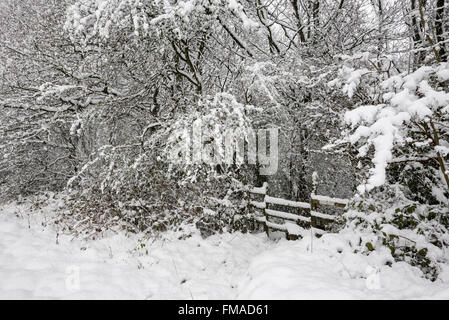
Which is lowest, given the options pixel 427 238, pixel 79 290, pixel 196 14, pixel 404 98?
pixel 79 290

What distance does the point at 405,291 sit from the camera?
10.9 ft

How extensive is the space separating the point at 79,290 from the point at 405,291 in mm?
4321

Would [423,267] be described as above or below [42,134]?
below

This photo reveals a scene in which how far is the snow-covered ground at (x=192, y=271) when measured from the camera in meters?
3.51

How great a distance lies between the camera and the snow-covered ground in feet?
11.5

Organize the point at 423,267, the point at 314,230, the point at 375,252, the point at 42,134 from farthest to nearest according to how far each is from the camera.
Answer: the point at 42,134 < the point at 314,230 < the point at 375,252 < the point at 423,267

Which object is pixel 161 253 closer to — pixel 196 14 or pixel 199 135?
pixel 199 135

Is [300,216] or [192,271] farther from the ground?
[300,216]

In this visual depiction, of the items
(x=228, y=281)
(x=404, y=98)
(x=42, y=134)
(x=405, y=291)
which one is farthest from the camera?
(x=42, y=134)

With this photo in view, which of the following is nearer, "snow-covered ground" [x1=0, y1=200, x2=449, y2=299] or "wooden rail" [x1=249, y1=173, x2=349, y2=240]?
"snow-covered ground" [x1=0, y1=200, x2=449, y2=299]

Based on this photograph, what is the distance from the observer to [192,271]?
4.93 metres

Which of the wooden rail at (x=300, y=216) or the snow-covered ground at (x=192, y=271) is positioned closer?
the snow-covered ground at (x=192, y=271)

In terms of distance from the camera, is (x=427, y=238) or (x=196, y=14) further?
(x=196, y=14)
